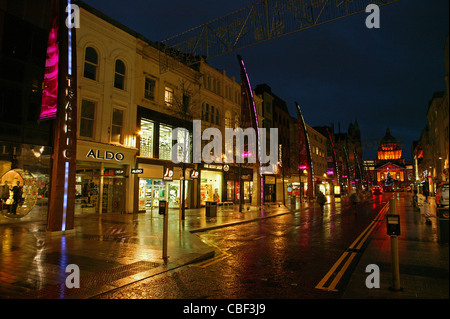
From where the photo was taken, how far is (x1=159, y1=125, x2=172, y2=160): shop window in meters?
24.4

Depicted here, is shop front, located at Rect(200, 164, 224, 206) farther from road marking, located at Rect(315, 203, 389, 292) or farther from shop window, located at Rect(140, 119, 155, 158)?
road marking, located at Rect(315, 203, 389, 292)

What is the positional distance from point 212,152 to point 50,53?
18.8 meters

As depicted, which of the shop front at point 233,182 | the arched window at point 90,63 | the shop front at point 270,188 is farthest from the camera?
the shop front at point 270,188

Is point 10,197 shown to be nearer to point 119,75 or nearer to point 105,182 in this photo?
point 105,182

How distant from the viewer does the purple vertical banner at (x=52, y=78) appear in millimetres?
12683

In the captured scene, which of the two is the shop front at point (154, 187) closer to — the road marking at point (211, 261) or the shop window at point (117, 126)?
Result: the shop window at point (117, 126)

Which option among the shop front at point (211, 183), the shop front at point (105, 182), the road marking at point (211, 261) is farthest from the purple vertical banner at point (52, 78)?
the shop front at point (211, 183)

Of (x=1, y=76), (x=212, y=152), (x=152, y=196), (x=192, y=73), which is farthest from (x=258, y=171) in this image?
(x=1, y=76)

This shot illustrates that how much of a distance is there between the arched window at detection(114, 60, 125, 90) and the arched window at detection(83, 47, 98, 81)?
64.0 inches

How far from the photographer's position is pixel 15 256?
8.43 m

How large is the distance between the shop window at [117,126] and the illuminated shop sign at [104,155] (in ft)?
3.86

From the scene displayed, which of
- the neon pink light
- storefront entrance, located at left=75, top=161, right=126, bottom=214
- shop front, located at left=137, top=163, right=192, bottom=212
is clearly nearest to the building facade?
the neon pink light

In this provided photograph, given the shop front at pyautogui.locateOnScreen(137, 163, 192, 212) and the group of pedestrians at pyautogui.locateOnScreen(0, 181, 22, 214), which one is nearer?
the group of pedestrians at pyautogui.locateOnScreen(0, 181, 22, 214)
